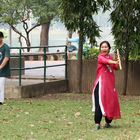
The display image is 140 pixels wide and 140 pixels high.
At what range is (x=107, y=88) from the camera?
31.2 ft

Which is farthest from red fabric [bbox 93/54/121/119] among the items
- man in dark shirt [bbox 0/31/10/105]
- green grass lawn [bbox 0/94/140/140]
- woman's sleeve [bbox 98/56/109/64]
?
man in dark shirt [bbox 0/31/10/105]

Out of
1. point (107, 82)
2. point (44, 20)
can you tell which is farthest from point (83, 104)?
point (44, 20)

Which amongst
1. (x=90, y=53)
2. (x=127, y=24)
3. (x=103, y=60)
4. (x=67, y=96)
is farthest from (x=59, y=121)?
(x=90, y=53)

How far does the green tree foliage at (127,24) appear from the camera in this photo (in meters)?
16.1

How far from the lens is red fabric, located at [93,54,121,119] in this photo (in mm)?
9492

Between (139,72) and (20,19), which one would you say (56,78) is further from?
(20,19)

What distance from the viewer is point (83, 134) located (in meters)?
9.09

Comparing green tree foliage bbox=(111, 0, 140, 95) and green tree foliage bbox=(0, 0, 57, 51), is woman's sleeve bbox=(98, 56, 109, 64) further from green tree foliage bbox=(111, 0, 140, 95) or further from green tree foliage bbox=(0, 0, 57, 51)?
green tree foliage bbox=(0, 0, 57, 51)

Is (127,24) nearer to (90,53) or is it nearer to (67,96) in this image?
(67,96)

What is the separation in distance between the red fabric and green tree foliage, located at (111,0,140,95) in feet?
21.8

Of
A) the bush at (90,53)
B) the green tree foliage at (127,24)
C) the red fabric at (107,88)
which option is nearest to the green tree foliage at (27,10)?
the bush at (90,53)

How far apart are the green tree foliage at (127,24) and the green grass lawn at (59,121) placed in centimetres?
188

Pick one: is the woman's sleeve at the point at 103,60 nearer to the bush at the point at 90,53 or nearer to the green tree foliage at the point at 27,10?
the bush at the point at 90,53

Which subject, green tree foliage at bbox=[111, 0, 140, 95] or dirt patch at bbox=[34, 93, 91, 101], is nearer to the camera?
dirt patch at bbox=[34, 93, 91, 101]
